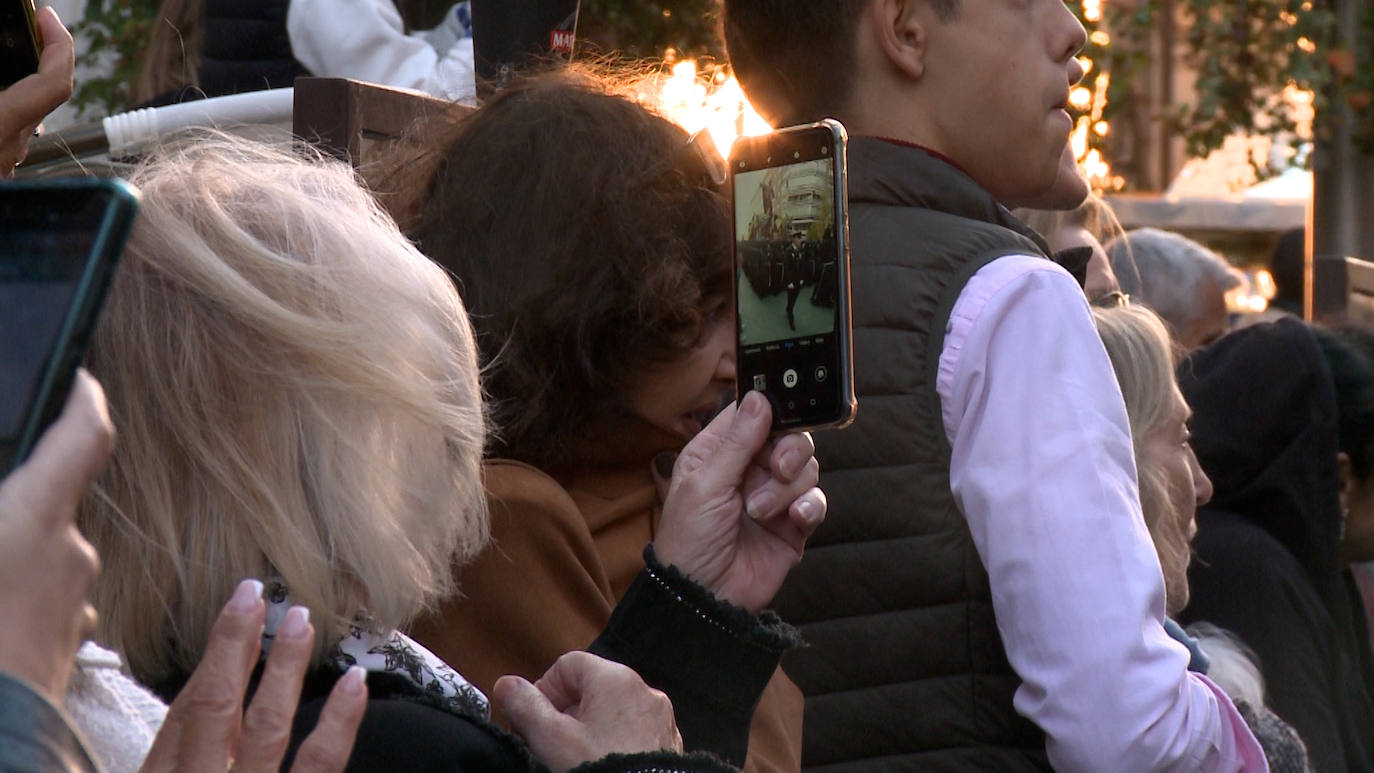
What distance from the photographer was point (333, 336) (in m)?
1.57

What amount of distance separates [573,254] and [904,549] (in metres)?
0.54

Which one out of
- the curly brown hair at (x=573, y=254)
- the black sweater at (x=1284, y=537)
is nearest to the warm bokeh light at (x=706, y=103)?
the curly brown hair at (x=573, y=254)

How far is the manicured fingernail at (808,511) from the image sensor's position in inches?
74.4

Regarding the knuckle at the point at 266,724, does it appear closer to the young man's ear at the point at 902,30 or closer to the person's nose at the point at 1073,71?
the young man's ear at the point at 902,30

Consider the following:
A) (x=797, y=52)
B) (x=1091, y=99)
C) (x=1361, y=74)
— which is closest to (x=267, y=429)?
(x=797, y=52)

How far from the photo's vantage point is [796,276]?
6.10ft

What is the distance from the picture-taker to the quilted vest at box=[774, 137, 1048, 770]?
2135mm

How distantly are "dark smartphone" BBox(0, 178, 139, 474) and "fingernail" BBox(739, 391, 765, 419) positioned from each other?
3.10ft

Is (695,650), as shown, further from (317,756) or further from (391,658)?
(317,756)

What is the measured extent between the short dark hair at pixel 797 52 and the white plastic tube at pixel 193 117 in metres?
0.70

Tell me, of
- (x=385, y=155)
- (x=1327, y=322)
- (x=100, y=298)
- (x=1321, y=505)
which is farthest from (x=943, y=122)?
(x=1327, y=322)

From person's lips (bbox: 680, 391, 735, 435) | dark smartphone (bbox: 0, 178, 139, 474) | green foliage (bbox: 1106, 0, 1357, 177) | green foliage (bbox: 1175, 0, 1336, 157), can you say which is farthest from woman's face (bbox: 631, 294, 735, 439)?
green foliage (bbox: 1175, 0, 1336, 157)

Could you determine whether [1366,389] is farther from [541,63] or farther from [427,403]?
[427,403]

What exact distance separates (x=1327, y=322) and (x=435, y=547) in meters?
3.70
